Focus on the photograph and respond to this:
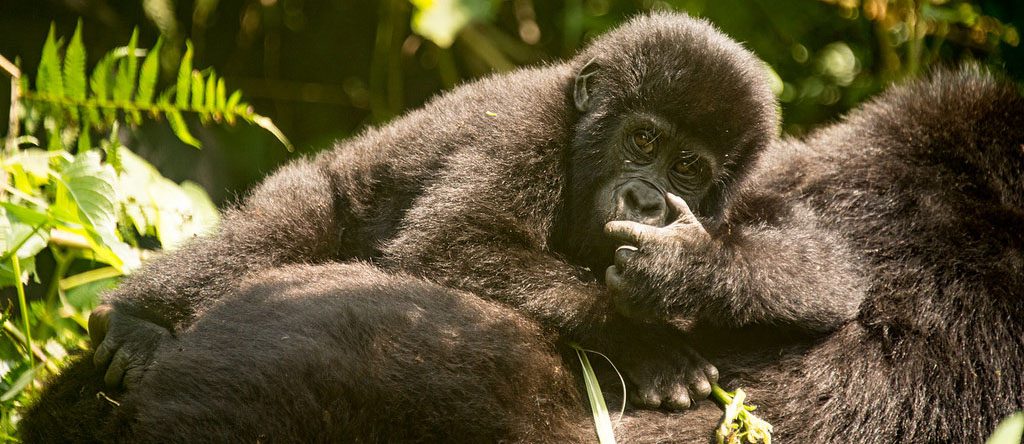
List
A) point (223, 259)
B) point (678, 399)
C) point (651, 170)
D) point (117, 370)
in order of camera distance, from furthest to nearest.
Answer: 1. point (223, 259)
2. point (651, 170)
3. point (117, 370)
4. point (678, 399)

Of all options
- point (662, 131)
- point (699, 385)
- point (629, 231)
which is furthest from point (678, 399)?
point (662, 131)

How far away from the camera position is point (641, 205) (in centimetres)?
271

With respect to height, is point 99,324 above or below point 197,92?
below

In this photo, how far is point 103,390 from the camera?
2.56 m

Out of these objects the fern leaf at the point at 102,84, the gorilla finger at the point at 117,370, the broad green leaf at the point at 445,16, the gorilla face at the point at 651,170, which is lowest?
the gorilla finger at the point at 117,370

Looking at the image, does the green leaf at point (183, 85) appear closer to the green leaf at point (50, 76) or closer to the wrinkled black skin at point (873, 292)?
the green leaf at point (50, 76)

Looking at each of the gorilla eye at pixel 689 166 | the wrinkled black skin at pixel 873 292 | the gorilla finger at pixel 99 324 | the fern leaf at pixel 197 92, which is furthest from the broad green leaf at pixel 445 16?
the gorilla finger at pixel 99 324

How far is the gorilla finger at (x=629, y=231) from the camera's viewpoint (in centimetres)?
251

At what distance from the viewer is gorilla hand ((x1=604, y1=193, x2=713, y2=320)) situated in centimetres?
246

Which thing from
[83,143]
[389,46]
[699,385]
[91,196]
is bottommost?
[699,385]

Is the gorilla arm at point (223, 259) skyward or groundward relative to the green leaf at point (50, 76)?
groundward

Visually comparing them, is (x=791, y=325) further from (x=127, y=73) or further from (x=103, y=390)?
(x=127, y=73)

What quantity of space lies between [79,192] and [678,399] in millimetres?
1756

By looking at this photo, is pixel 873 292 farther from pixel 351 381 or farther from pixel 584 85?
pixel 351 381
